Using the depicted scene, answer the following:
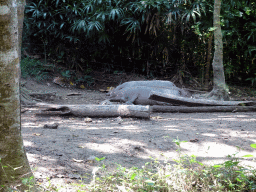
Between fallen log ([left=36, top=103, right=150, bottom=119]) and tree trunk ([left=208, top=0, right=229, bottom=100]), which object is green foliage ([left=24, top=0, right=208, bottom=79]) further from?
fallen log ([left=36, top=103, right=150, bottom=119])

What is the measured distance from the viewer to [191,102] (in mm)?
4289

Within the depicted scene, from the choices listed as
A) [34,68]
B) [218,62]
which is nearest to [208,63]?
[218,62]

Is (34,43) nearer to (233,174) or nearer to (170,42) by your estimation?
(170,42)

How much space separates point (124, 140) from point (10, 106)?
4.79 feet

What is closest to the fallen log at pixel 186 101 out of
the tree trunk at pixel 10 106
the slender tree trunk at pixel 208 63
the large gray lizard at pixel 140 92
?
the large gray lizard at pixel 140 92

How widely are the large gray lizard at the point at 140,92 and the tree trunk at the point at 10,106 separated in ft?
10.5

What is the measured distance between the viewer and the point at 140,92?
4672 millimetres

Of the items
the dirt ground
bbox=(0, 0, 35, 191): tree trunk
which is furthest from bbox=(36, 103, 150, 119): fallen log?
bbox=(0, 0, 35, 191): tree trunk

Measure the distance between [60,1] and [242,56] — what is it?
17.2 feet

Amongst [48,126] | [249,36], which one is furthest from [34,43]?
[249,36]

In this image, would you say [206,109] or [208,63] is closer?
[206,109]

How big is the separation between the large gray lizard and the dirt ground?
2.24 feet

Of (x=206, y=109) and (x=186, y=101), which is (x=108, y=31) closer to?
(x=186, y=101)

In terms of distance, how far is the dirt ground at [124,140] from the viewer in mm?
2002
